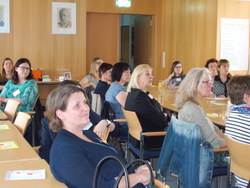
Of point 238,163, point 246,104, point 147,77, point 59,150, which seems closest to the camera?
point 59,150

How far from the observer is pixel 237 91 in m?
3.19

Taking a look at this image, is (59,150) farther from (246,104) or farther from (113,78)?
(113,78)

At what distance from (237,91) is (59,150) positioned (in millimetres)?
1817

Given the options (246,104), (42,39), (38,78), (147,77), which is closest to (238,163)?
(246,104)

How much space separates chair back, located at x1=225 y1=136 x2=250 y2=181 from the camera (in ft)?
8.32

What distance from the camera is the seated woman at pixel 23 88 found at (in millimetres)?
5277

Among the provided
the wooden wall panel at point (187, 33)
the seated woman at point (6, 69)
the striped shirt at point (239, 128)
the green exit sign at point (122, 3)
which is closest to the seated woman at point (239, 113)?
the striped shirt at point (239, 128)

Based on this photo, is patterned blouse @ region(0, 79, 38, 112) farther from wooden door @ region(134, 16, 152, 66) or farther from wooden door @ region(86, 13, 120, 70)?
wooden door @ region(134, 16, 152, 66)

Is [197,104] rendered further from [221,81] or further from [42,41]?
[42,41]

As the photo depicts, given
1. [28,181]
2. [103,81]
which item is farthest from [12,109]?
[28,181]

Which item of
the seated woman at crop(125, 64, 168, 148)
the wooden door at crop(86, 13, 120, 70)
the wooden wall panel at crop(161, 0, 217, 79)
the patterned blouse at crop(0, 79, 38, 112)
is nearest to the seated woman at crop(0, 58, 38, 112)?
the patterned blouse at crop(0, 79, 38, 112)

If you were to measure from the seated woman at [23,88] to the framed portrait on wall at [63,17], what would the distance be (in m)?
4.10

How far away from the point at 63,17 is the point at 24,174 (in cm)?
756

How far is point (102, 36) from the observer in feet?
32.7
